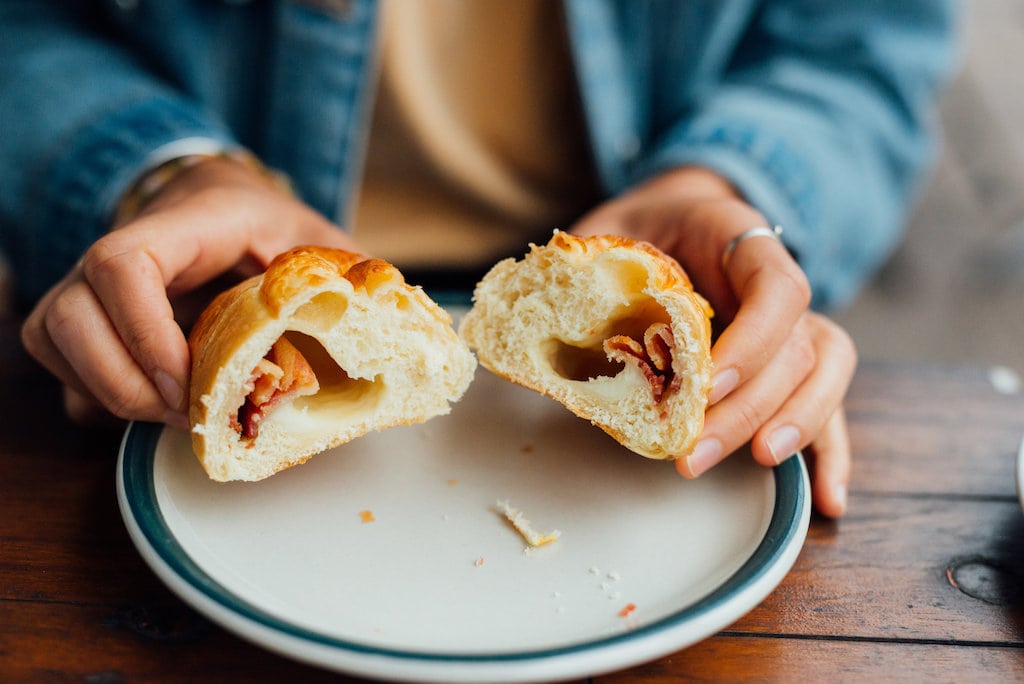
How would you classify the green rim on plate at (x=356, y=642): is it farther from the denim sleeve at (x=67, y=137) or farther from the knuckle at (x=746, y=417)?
the denim sleeve at (x=67, y=137)

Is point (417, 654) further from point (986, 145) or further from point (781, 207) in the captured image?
point (986, 145)

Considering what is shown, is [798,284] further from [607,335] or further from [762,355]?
[607,335]

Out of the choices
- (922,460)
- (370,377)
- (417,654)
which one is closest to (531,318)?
(370,377)

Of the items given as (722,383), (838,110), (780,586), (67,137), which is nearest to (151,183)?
(67,137)

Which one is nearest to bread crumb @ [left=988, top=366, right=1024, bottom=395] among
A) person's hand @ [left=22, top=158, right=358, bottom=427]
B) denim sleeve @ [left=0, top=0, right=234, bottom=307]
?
person's hand @ [left=22, top=158, right=358, bottom=427]

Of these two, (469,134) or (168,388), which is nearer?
(168,388)

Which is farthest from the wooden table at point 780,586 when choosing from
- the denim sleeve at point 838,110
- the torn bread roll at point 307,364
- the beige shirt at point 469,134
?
the beige shirt at point 469,134

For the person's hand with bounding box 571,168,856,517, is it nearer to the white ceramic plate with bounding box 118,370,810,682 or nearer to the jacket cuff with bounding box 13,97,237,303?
the white ceramic plate with bounding box 118,370,810,682
